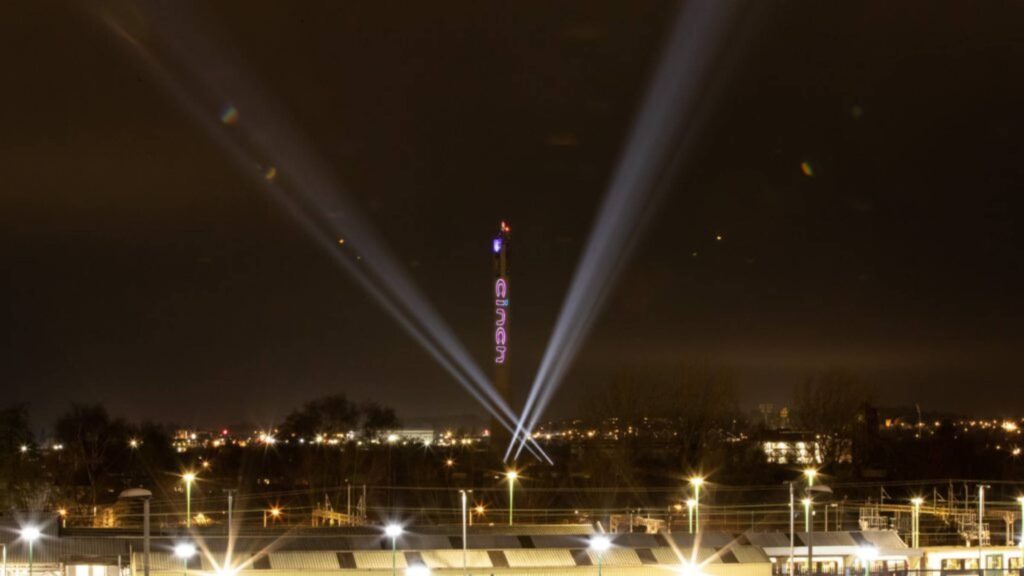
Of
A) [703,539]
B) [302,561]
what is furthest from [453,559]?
[703,539]

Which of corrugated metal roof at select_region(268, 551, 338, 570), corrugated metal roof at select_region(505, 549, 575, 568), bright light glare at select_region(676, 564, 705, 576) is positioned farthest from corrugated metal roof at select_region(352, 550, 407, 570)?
bright light glare at select_region(676, 564, 705, 576)

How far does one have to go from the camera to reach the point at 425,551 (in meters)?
21.9

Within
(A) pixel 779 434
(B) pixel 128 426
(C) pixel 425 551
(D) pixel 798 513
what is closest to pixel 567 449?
(A) pixel 779 434

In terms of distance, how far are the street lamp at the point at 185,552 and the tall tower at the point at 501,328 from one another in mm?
42238

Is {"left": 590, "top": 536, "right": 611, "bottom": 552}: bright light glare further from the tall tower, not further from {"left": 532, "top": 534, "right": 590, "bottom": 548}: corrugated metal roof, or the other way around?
the tall tower

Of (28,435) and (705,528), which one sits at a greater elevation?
(28,435)

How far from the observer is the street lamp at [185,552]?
19.4 m

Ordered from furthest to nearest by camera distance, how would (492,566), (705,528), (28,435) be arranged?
(705,528) → (28,435) → (492,566)

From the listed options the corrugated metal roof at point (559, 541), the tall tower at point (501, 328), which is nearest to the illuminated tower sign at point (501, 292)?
the tall tower at point (501, 328)

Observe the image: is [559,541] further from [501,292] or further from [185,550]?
[501,292]

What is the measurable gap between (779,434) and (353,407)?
972 inches

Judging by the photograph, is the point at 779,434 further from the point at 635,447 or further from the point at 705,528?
the point at 705,528

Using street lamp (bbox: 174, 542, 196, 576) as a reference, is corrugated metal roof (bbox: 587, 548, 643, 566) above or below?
below

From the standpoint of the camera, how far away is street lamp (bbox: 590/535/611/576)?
20.1m
